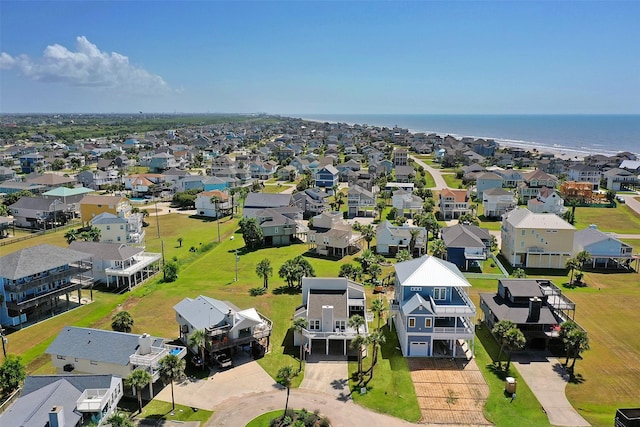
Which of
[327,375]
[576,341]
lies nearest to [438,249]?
[576,341]

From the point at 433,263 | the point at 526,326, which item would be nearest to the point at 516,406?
the point at 526,326

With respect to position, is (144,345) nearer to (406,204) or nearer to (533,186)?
(406,204)

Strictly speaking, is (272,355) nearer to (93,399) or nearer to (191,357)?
(191,357)

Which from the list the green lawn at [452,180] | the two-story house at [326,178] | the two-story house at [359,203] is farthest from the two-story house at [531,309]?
the green lawn at [452,180]

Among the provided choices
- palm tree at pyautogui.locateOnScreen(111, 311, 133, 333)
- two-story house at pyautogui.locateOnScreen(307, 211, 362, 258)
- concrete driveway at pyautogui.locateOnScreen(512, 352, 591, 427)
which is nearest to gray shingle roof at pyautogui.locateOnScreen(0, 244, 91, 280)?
palm tree at pyautogui.locateOnScreen(111, 311, 133, 333)

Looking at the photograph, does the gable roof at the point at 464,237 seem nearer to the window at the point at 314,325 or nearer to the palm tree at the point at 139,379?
the window at the point at 314,325

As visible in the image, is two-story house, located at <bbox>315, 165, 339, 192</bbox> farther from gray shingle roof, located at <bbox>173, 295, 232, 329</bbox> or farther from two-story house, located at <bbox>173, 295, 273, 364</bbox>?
two-story house, located at <bbox>173, 295, 273, 364</bbox>
